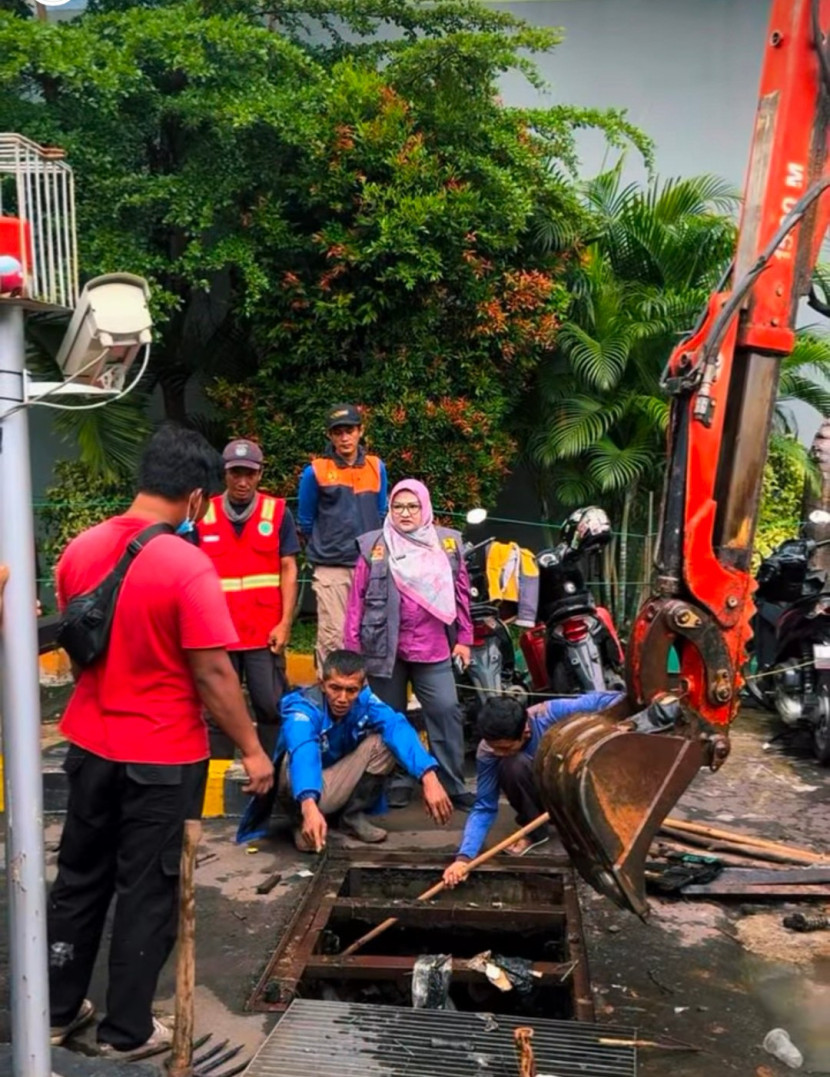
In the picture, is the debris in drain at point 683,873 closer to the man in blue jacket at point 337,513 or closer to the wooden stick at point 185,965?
the man in blue jacket at point 337,513

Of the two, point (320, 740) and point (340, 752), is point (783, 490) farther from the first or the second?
point (320, 740)

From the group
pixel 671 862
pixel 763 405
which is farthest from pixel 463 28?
pixel 671 862

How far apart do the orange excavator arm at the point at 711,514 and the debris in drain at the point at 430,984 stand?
2.38 feet

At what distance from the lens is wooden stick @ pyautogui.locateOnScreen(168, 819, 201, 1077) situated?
2957 millimetres

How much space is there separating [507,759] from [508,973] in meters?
1.06

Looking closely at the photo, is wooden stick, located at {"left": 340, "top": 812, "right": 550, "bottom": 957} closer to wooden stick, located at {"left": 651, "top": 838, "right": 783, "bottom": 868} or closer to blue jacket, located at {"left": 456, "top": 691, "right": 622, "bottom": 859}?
blue jacket, located at {"left": 456, "top": 691, "right": 622, "bottom": 859}

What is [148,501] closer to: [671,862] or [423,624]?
[423,624]

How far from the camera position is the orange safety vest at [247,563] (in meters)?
5.57

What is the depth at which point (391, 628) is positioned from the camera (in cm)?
538

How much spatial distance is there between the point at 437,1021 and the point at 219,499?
3.01 metres

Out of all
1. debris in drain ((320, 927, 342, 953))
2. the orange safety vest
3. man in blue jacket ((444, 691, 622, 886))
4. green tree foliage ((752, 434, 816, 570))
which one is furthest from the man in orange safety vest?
green tree foliage ((752, 434, 816, 570))

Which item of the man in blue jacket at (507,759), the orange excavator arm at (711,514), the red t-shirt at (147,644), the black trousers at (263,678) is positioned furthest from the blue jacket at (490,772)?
the red t-shirt at (147,644)

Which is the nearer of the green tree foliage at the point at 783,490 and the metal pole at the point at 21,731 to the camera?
the metal pole at the point at 21,731

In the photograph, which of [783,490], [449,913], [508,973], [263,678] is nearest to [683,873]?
[449,913]
